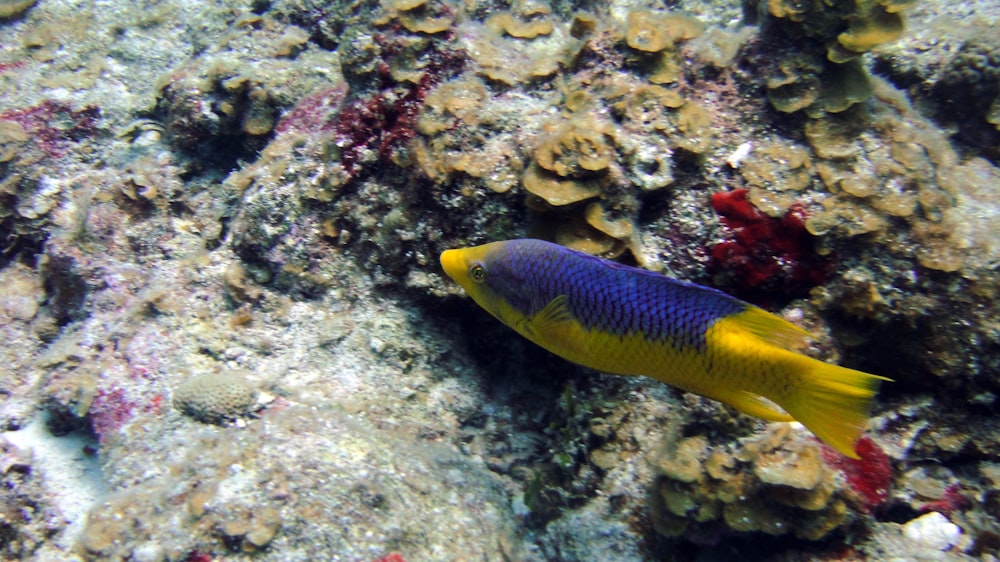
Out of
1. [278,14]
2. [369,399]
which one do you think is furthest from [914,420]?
[278,14]

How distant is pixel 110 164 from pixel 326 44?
2342 millimetres

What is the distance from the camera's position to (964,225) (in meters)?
2.79

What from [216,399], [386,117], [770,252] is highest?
[386,117]

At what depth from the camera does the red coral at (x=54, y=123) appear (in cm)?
514

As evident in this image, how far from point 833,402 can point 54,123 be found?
265 inches

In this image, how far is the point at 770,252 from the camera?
276 centimetres

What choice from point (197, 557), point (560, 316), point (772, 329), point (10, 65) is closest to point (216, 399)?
point (197, 557)

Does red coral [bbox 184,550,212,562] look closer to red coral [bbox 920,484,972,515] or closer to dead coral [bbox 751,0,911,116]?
red coral [bbox 920,484,972,515]

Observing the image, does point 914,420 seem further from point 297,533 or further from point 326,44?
point 326,44

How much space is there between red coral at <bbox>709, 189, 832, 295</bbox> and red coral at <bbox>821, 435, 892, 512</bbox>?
0.81m

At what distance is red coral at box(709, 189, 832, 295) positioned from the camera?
9.00ft

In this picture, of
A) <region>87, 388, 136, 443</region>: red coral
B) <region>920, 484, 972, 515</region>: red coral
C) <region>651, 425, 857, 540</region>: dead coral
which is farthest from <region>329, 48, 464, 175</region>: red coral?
<region>920, 484, 972, 515</region>: red coral

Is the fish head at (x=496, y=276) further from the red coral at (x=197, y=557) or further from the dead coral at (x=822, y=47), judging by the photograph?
the dead coral at (x=822, y=47)

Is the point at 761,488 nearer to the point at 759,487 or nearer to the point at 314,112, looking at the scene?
the point at 759,487
